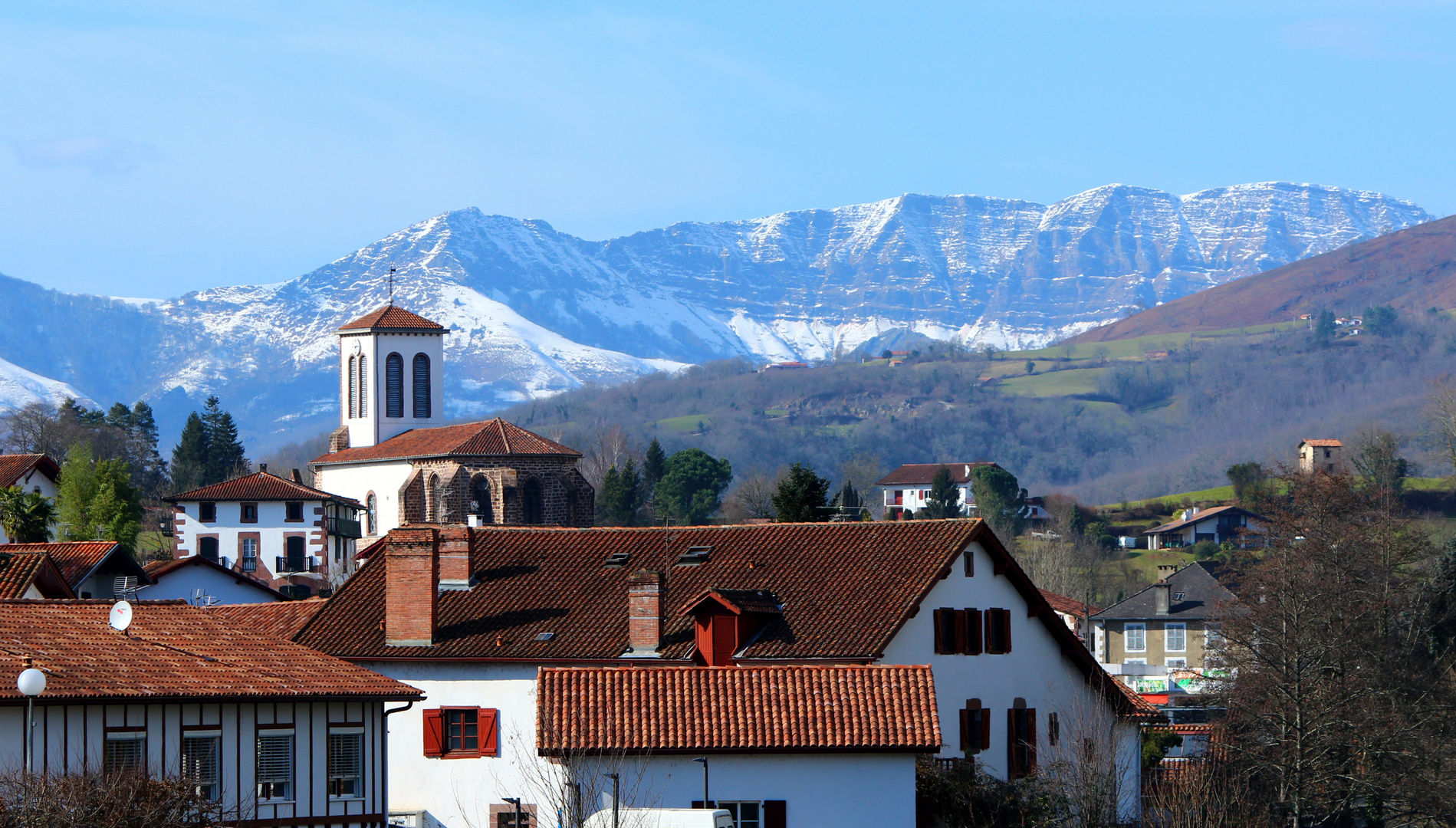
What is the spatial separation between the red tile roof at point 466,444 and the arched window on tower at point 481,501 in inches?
51.2

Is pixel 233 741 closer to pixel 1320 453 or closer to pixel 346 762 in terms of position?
pixel 346 762

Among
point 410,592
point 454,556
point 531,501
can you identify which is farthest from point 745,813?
point 531,501

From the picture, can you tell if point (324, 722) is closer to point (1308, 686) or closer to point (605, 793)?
point (605, 793)

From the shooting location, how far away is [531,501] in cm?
9388

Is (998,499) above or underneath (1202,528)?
above

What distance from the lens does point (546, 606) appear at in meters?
38.7


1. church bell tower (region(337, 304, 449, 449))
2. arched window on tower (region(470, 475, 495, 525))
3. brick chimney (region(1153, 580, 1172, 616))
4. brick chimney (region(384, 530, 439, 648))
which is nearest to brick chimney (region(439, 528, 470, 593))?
brick chimney (region(384, 530, 439, 648))

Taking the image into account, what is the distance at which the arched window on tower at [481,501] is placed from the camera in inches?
3679

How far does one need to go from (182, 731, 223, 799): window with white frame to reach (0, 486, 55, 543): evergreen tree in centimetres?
3562

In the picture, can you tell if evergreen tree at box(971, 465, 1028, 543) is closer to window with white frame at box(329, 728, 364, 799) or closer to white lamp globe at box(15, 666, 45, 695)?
window with white frame at box(329, 728, 364, 799)

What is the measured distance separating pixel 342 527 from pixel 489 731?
66022 millimetres

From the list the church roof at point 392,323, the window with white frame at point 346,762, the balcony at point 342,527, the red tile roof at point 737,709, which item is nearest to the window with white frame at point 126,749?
the window with white frame at point 346,762

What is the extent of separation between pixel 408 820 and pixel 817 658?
7825 millimetres

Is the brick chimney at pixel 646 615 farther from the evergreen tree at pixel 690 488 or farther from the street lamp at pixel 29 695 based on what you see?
the evergreen tree at pixel 690 488
